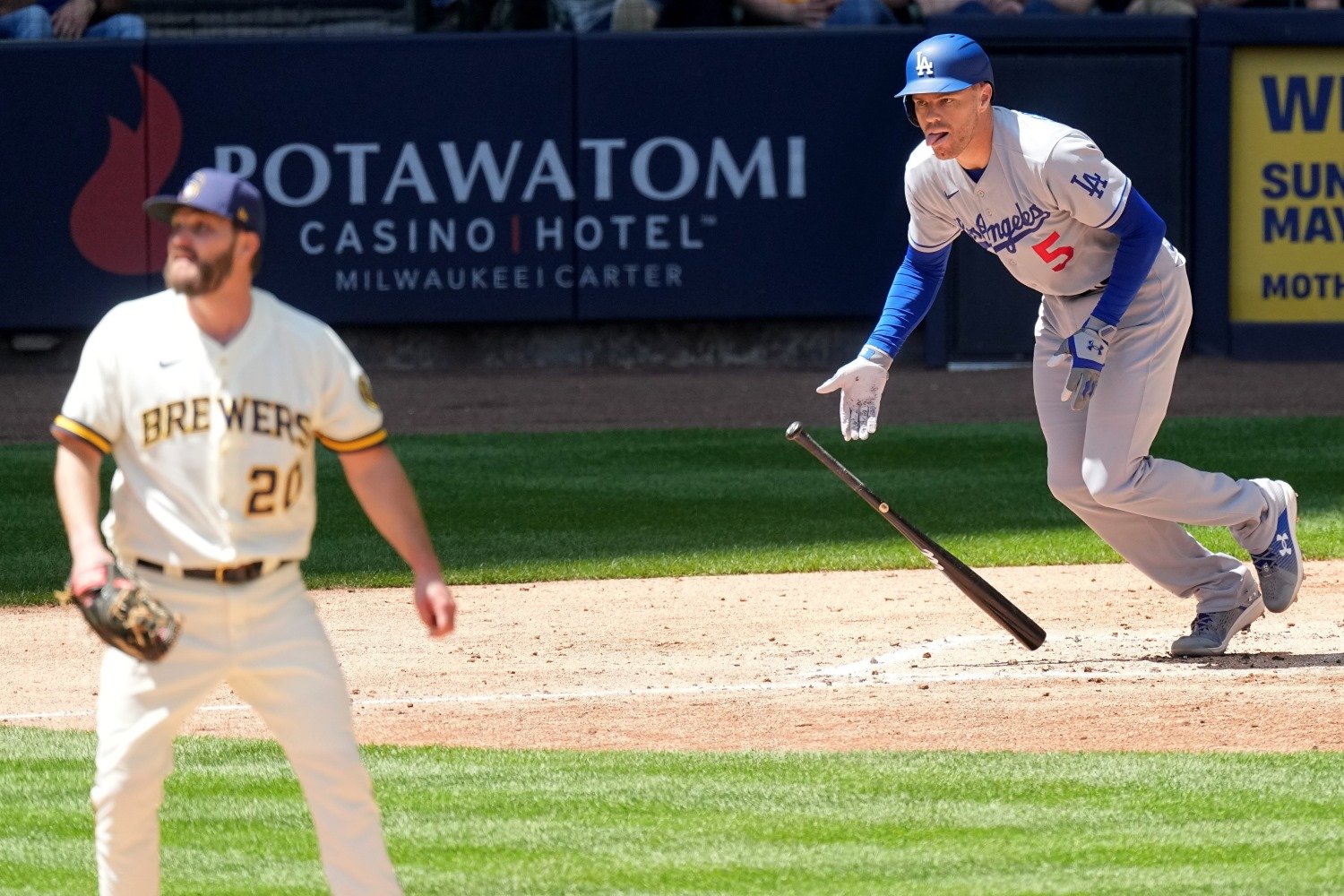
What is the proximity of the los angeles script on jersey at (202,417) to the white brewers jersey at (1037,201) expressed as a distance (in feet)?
10.1

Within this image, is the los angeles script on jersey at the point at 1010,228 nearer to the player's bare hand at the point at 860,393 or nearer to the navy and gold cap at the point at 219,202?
the player's bare hand at the point at 860,393

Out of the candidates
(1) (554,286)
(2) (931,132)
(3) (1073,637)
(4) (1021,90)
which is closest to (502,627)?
(3) (1073,637)

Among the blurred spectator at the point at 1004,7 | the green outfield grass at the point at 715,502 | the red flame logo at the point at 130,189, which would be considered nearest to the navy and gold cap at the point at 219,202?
the green outfield grass at the point at 715,502

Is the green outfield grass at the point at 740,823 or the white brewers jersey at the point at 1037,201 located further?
the white brewers jersey at the point at 1037,201

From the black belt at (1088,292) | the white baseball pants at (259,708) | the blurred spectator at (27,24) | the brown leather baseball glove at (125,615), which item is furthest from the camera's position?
the blurred spectator at (27,24)

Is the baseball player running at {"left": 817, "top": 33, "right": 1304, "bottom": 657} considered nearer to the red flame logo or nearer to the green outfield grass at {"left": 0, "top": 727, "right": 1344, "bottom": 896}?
the green outfield grass at {"left": 0, "top": 727, "right": 1344, "bottom": 896}

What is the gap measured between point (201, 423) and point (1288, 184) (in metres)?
13.7

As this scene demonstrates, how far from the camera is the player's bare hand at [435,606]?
11.9ft

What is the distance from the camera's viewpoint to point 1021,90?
51.4ft

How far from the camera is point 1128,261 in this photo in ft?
19.7

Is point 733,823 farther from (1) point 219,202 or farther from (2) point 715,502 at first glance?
(2) point 715,502

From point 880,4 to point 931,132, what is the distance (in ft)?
34.7

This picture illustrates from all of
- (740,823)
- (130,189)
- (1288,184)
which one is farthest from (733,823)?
(1288,184)

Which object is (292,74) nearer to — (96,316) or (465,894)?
(96,316)
